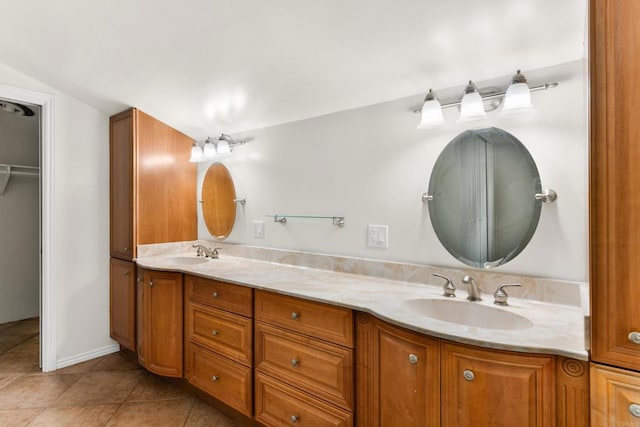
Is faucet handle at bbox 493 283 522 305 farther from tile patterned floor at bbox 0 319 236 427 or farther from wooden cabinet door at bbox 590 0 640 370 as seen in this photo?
tile patterned floor at bbox 0 319 236 427

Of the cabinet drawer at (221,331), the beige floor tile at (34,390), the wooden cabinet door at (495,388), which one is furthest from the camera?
the beige floor tile at (34,390)

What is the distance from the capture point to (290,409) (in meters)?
1.57

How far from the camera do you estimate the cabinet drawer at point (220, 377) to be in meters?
1.77

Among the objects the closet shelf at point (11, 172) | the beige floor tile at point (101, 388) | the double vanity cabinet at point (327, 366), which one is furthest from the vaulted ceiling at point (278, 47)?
the beige floor tile at point (101, 388)

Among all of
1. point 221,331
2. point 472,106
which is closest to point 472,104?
point 472,106

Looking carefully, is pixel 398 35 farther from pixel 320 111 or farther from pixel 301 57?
pixel 320 111

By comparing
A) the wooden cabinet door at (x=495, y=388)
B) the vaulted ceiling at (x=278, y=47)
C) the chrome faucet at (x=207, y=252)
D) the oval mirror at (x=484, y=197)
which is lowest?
the wooden cabinet door at (x=495, y=388)

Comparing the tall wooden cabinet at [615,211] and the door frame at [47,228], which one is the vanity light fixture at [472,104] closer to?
the tall wooden cabinet at [615,211]

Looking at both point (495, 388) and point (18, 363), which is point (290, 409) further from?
point (18, 363)

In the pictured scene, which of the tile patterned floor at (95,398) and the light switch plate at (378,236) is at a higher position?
the light switch plate at (378,236)

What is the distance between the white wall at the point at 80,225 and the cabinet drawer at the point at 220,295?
48.2 inches

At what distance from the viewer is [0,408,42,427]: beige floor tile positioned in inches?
75.8

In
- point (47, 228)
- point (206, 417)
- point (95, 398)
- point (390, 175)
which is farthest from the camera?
point (47, 228)

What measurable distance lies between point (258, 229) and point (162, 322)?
91 centimetres
